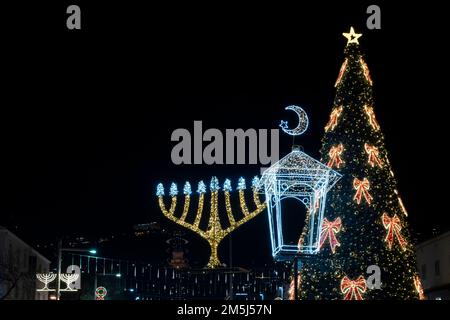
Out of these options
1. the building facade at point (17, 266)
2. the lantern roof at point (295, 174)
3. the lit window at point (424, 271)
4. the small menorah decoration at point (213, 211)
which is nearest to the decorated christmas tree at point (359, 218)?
the small menorah decoration at point (213, 211)

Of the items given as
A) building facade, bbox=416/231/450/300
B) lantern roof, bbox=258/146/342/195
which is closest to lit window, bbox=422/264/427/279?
building facade, bbox=416/231/450/300

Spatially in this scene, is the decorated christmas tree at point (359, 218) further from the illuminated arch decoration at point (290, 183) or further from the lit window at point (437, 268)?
the lit window at point (437, 268)

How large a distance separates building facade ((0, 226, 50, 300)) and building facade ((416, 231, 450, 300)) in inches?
782

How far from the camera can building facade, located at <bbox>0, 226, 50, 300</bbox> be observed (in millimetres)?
34719

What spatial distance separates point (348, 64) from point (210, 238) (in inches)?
329

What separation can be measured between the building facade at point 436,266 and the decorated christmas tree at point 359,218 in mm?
9811

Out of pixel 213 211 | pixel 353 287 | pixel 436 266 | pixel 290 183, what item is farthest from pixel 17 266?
pixel 290 183

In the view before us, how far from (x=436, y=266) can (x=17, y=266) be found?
74.7ft

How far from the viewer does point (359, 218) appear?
2461 cm

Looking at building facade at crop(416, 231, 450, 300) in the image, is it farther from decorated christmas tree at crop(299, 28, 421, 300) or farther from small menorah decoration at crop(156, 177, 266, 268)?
small menorah decoration at crop(156, 177, 266, 268)

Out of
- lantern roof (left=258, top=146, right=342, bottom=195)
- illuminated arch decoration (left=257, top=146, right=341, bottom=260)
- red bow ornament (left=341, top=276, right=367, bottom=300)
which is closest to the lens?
illuminated arch decoration (left=257, top=146, right=341, bottom=260)

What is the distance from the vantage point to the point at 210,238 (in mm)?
26656
